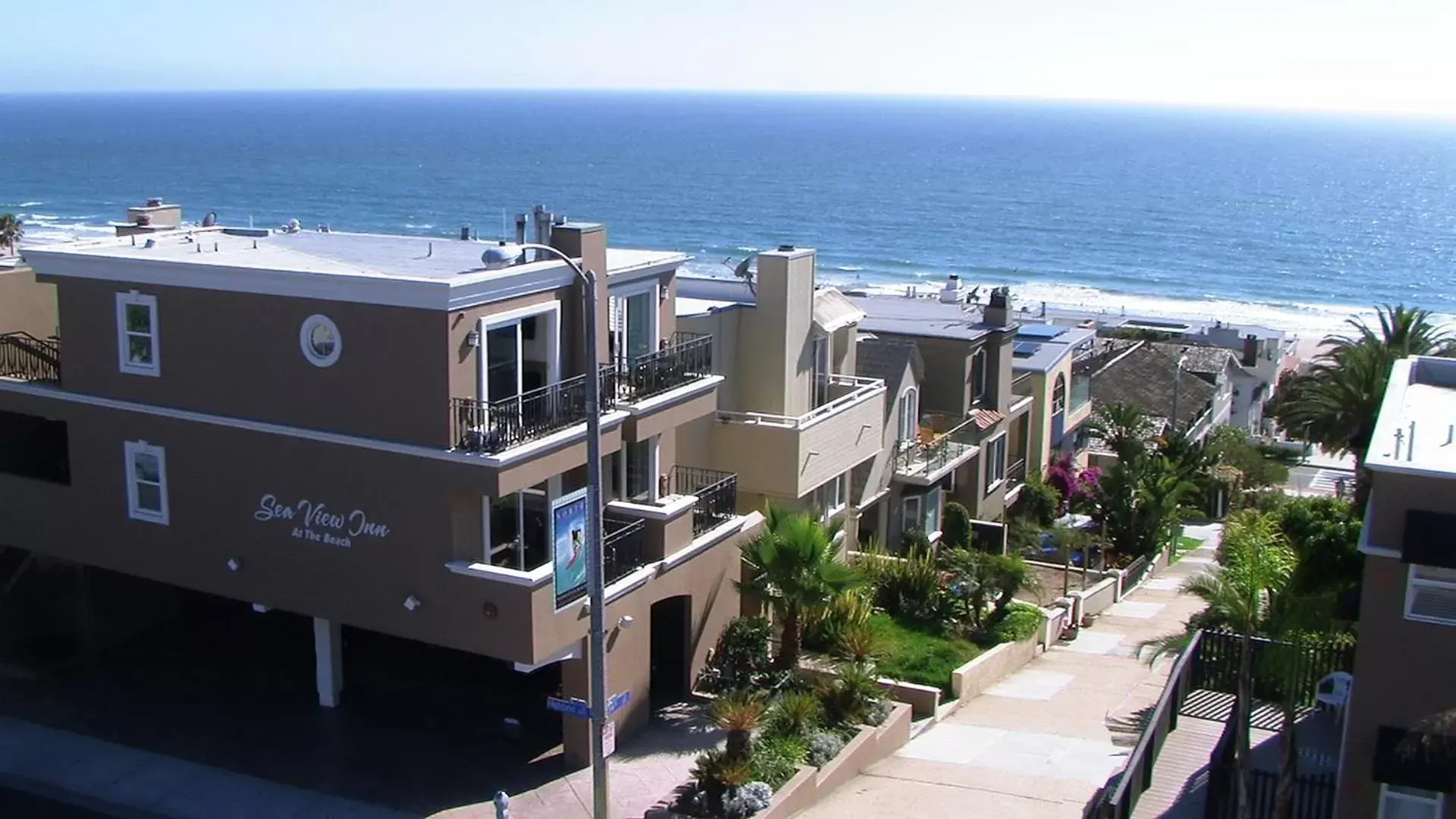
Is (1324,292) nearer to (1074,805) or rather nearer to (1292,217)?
(1292,217)

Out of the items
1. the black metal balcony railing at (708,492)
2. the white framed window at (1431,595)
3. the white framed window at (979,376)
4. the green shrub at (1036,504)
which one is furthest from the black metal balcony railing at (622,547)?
the green shrub at (1036,504)

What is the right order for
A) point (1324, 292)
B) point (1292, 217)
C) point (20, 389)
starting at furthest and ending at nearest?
point (1292, 217), point (1324, 292), point (20, 389)

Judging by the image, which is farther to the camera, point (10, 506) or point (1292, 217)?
point (1292, 217)

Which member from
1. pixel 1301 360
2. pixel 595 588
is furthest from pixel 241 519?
pixel 1301 360

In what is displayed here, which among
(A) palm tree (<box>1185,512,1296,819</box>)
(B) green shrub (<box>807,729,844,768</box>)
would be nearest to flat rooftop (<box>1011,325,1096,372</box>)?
(B) green shrub (<box>807,729,844,768</box>)

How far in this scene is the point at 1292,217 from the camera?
177500 millimetres

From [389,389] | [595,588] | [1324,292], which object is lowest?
[1324,292]

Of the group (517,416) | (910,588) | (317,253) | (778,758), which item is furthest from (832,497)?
(317,253)

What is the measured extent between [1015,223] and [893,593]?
14231 centimetres

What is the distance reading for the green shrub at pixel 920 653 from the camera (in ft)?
80.8

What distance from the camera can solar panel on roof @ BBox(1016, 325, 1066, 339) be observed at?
4650 centimetres

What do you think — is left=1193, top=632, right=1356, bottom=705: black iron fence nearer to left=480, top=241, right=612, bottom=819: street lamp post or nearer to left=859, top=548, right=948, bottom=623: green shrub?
left=859, top=548, right=948, bottom=623: green shrub

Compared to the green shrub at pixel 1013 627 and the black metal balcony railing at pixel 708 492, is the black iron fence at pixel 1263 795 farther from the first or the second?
the green shrub at pixel 1013 627

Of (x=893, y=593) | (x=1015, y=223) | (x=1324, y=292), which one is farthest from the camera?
(x=1015, y=223)
